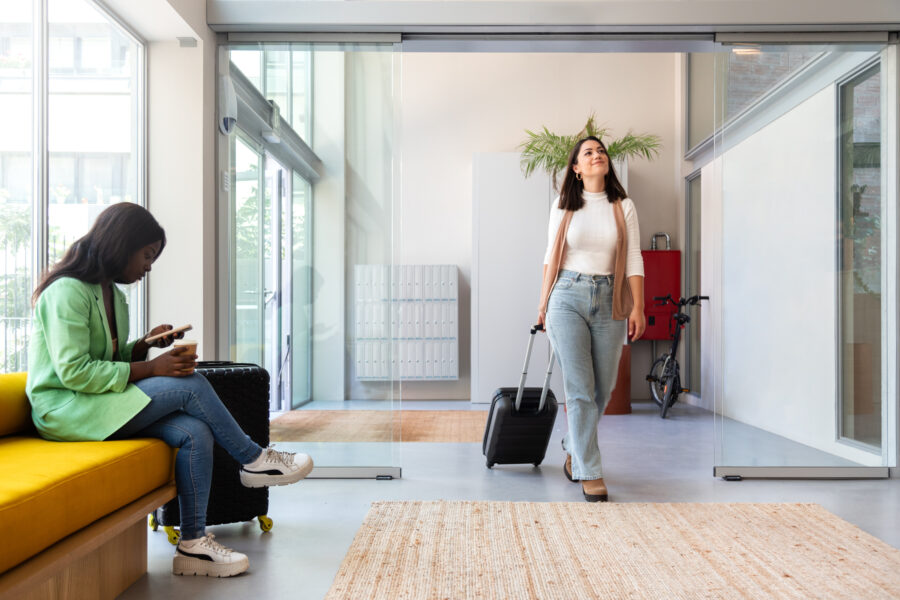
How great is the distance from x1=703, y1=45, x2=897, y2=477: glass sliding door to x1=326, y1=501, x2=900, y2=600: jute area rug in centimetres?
82

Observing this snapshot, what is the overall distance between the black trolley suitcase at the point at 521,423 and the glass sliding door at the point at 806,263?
0.91 meters

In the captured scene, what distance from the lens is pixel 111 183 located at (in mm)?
3348

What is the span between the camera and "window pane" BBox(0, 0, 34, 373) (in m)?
2.62

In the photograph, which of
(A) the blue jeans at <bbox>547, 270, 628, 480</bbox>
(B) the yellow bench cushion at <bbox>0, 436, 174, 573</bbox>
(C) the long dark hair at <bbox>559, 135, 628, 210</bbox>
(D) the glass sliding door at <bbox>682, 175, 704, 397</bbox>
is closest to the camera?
(B) the yellow bench cushion at <bbox>0, 436, 174, 573</bbox>

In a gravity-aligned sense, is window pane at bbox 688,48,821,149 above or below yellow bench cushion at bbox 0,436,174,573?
above

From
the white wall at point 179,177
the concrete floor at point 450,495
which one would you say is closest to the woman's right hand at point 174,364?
the concrete floor at point 450,495

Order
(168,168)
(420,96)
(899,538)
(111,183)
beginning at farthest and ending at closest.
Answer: (420,96), (168,168), (111,183), (899,538)

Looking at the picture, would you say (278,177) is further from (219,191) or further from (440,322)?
(440,322)

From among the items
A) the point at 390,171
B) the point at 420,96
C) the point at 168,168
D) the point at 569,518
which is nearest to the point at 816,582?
the point at 569,518

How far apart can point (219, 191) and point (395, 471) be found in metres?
1.71

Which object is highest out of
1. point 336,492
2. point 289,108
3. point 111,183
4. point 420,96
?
point 420,96

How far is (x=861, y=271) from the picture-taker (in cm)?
380

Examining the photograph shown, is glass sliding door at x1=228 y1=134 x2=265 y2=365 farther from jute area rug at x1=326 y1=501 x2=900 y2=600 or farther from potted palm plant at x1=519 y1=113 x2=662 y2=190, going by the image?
potted palm plant at x1=519 y1=113 x2=662 y2=190

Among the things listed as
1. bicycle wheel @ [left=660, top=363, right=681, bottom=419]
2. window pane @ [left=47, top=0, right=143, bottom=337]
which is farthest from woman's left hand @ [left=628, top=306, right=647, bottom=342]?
bicycle wheel @ [left=660, top=363, right=681, bottom=419]
